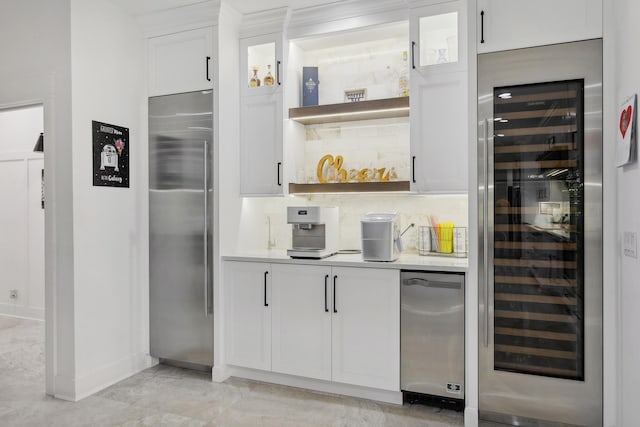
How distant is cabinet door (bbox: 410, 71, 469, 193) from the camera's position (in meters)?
2.74

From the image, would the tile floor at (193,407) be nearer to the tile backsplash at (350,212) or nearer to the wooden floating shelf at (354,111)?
the tile backsplash at (350,212)

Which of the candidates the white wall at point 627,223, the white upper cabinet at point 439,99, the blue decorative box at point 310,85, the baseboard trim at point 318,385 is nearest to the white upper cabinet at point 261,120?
the blue decorative box at point 310,85

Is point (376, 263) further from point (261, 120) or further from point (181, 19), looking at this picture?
point (181, 19)

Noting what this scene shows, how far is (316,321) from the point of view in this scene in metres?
2.91

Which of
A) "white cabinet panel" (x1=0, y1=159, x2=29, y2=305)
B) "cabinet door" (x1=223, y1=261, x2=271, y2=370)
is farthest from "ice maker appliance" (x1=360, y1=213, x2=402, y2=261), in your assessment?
"white cabinet panel" (x1=0, y1=159, x2=29, y2=305)

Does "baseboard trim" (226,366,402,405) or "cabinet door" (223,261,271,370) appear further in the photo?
"cabinet door" (223,261,271,370)

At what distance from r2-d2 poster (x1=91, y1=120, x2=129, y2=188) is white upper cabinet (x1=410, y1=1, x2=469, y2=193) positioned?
2.15 meters

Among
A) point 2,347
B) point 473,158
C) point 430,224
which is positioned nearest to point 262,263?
point 430,224

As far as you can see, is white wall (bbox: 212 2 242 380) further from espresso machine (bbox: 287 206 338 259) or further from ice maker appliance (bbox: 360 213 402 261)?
ice maker appliance (bbox: 360 213 402 261)

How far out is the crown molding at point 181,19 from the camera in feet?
10.1

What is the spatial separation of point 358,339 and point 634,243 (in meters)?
1.64

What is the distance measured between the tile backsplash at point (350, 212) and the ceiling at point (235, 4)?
4.79 feet

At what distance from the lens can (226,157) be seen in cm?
317

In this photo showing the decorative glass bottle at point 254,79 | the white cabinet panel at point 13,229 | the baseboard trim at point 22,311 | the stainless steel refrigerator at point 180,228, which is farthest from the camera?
the white cabinet panel at point 13,229
